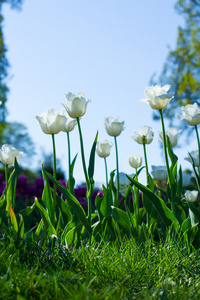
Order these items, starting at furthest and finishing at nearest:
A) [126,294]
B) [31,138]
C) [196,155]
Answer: [31,138], [196,155], [126,294]

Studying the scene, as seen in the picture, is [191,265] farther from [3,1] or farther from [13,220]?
[3,1]

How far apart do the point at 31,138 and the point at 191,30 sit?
571 inches

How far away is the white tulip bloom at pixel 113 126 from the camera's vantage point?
2945mm

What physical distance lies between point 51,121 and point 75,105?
0.22 metres

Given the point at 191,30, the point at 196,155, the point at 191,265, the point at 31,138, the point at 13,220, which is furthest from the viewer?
the point at 31,138

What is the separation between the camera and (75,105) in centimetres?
246

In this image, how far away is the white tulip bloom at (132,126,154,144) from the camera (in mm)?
3002

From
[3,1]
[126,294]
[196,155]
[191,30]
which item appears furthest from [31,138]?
[126,294]

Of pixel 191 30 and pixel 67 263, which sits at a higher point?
pixel 191 30

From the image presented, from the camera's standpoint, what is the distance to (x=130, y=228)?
2762mm

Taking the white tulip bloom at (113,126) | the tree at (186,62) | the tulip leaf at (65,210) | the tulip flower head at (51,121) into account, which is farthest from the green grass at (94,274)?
the tree at (186,62)

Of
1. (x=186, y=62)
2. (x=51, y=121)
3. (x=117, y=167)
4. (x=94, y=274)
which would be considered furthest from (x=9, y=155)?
(x=186, y=62)

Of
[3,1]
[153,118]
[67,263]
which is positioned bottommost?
[67,263]

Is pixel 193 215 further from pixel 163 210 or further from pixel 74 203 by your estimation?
pixel 74 203
